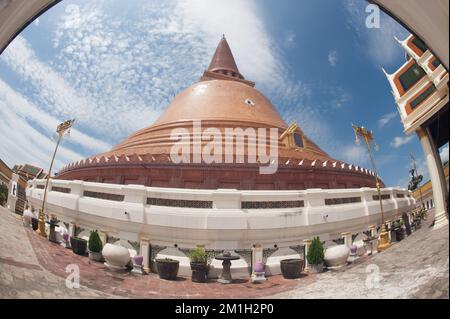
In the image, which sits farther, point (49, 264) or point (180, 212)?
point (180, 212)

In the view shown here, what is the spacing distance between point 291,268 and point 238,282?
428 mm

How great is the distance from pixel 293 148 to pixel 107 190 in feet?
12.1

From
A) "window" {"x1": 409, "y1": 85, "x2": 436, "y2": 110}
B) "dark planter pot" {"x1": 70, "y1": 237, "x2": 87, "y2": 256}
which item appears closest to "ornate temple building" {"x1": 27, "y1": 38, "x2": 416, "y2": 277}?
"dark planter pot" {"x1": 70, "y1": 237, "x2": 87, "y2": 256}

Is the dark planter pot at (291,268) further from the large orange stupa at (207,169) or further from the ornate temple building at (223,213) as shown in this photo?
the large orange stupa at (207,169)

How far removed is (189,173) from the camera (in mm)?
6285

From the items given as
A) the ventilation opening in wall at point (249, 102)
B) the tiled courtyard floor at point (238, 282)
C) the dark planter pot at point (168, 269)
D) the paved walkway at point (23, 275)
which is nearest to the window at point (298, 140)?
the tiled courtyard floor at point (238, 282)

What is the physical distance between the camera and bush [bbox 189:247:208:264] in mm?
1985

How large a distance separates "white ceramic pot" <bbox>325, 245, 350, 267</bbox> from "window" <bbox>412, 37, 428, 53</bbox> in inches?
62.6

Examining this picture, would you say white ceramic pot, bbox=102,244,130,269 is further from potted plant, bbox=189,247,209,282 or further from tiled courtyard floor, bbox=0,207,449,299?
potted plant, bbox=189,247,209,282

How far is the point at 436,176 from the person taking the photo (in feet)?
5.02

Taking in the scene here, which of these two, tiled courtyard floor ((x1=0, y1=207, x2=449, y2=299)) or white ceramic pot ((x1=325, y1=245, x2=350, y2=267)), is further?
white ceramic pot ((x1=325, y1=245, x2=350, y2=267))

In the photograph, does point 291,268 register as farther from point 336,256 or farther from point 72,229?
point 72,229
